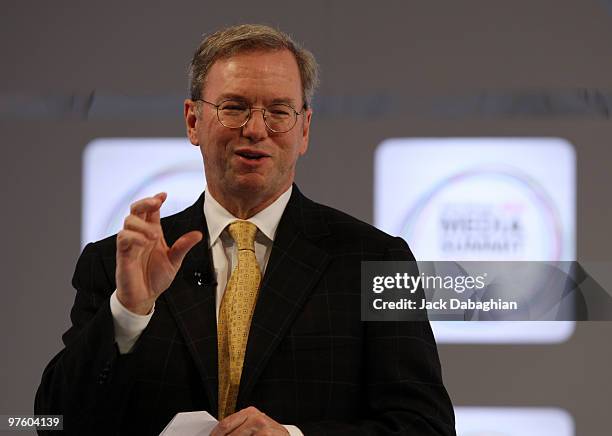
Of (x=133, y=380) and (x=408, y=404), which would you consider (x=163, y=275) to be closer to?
(x=133, y=380)

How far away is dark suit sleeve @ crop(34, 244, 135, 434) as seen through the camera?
1479 mm

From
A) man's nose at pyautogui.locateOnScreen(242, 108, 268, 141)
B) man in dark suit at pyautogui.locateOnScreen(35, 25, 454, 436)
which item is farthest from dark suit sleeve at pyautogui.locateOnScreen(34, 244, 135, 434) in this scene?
man's nose at pyautogui.locateOnScreen(242, 108, 268, 141)

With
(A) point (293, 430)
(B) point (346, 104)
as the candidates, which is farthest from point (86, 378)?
(B) point (346, 104)

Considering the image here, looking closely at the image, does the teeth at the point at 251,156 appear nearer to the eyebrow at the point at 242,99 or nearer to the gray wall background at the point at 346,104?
the eyebrow at the point at 242,99

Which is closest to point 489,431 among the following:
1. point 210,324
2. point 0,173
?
point 210,324

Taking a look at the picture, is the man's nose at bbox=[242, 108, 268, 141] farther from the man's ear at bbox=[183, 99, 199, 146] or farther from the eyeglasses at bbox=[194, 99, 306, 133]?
the man's ear at bbox=[183, 99, 199, 146]

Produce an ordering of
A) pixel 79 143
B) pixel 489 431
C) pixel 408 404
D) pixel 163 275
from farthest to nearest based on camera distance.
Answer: pixel 79 143 → pixel 489 431 → pixel 408 404 → pixel 163 275

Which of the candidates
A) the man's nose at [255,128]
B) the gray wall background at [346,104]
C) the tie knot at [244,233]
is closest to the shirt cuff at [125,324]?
the tie knot at [244,233]

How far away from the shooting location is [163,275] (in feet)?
4.76

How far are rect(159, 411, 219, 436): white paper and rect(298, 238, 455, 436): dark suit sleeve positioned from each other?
0.48 feet

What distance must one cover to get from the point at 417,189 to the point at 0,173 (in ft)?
3.32

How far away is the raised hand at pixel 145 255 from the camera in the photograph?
1.42 m

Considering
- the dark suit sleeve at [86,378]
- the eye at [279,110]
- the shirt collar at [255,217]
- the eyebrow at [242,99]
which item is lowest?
the dark suit sleeve at [86,378]

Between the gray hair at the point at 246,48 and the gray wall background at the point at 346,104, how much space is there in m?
0.56
